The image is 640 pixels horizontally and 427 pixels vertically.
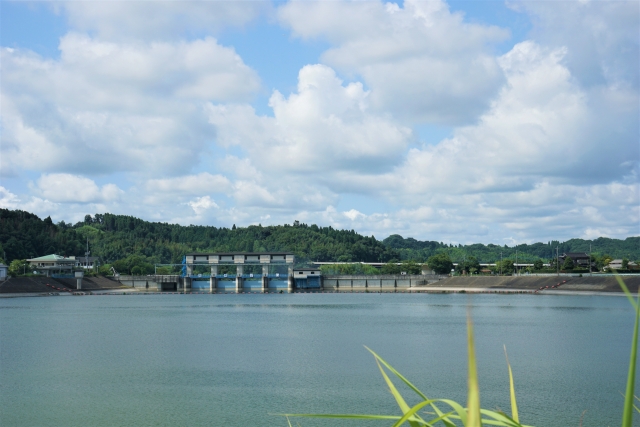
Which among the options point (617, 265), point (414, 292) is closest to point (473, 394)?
point (414, 292)

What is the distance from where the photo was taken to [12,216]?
564 ft

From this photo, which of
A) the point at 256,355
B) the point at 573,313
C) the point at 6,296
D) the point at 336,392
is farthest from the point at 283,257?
the point at 336,392

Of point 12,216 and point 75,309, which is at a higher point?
point 12,216

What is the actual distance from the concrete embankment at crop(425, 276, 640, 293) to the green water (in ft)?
98.5

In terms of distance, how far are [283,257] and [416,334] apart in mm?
88525

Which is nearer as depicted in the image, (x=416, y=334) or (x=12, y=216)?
(x=416, y=334)

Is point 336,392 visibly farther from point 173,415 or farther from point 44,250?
point 44,250

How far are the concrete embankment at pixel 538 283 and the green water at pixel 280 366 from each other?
3002 centimetres

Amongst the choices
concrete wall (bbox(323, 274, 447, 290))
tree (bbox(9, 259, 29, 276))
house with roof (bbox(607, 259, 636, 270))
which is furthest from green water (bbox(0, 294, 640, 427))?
concrete wall (bbox(323, 274, 447, 290))

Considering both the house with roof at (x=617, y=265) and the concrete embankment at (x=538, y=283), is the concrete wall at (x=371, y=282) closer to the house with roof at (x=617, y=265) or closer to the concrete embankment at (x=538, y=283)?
the concrete embankment at (x=538, y=283)

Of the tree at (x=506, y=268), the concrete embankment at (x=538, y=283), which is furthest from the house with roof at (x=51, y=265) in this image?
the tree at (x=506, y=268)

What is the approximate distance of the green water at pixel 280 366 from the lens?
25.2m

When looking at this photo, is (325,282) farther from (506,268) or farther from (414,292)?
(506,268)

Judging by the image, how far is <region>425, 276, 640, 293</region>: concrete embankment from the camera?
3750 inches
